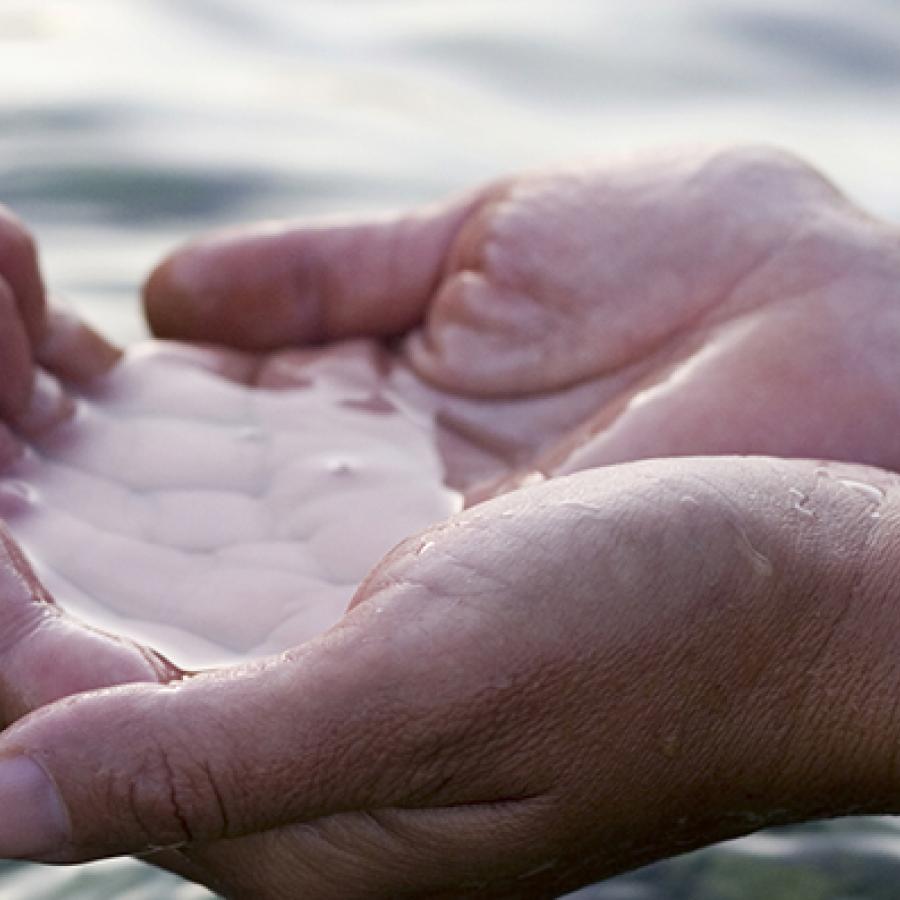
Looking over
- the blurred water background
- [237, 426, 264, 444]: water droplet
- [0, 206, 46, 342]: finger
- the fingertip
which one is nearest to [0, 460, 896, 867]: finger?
[237, 426, 264, 444]: water droplet

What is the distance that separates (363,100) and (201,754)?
2.76 metres

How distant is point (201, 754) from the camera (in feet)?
4.67

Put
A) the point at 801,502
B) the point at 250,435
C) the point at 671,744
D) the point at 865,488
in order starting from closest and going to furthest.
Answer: the point at 671,744, the point at 801,502, the point at 865,488, the point at 250,435

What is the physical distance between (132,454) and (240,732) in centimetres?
91

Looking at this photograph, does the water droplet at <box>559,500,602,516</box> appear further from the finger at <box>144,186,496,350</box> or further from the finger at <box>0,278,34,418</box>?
the finger at <box>144,186,496,350</box>

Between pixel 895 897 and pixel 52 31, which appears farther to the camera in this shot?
pixel 52 31

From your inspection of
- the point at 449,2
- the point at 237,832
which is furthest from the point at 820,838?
the point at 449,2

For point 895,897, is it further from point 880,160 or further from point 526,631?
point 880,160

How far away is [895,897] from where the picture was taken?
1871 millimetres

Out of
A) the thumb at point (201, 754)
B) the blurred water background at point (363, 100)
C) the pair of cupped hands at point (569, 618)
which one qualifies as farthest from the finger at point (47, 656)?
the blurred water background at point (363, 100)

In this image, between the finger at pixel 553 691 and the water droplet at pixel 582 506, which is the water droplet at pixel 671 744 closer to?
the finger at pixel 553 691

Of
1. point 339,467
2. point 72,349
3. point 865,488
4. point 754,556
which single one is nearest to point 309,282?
point 72,349

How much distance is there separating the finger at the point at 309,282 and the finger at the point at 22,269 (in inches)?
16.4

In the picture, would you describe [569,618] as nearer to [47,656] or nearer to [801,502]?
[801,502]
